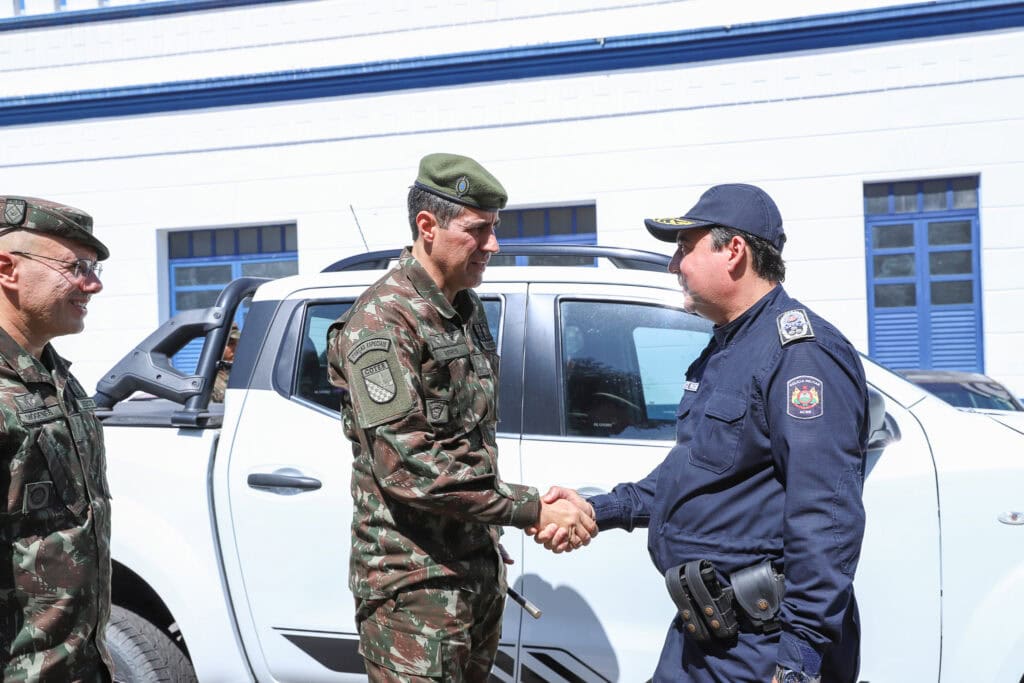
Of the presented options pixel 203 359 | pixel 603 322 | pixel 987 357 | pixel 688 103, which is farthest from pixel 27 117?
pixel 987 357

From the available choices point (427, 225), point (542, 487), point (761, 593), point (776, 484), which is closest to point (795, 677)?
point (761, 593)

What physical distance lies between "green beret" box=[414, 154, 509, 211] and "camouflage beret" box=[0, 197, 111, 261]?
801mm

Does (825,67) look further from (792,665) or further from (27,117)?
(27,117)


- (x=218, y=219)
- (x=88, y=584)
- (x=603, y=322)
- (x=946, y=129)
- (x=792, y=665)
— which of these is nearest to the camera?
(x=792, y=665)

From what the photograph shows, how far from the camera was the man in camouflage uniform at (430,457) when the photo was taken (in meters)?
2.12

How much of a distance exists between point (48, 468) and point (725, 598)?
1387 millimetres

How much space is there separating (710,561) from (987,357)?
7468 millimetres

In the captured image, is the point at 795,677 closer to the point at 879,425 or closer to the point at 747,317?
the point at 747,317

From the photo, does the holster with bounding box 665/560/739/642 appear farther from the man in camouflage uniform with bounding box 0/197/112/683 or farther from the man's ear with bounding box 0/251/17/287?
the man's ear with bounding box 0/251/17/287

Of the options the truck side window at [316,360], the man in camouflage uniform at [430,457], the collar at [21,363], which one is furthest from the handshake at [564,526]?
the collar at [21,363]

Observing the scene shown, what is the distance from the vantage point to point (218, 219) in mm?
9781

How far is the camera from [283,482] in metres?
2.94

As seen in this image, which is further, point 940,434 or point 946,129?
point 946,129

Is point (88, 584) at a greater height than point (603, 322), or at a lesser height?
lesser
